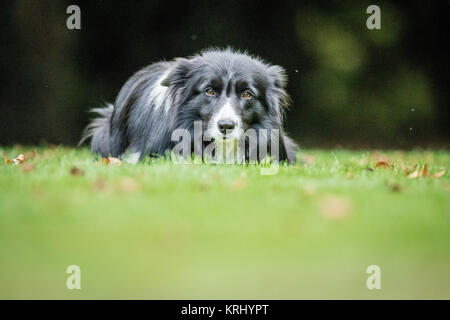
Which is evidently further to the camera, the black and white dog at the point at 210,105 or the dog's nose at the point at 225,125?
the black and white dog at the point at 210,105

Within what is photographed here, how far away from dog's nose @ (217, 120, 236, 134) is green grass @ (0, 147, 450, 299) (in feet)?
4.18

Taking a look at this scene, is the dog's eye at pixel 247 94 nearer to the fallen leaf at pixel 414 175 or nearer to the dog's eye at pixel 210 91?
the dog's eye at pixel 210 91

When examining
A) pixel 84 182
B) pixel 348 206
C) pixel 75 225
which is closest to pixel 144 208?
pixel 75 225

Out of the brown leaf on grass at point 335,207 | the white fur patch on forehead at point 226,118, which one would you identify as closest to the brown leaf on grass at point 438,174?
the brown leaf on grass at point 335,207

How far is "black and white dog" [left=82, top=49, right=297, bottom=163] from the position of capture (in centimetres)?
436

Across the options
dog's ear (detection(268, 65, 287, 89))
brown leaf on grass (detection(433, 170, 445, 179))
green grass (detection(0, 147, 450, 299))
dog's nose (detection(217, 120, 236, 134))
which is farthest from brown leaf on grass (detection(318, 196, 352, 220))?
dog's ear (detection(268, 65, 287, 89))

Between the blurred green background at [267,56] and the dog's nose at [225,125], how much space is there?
155 inches

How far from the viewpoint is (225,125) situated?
418cm

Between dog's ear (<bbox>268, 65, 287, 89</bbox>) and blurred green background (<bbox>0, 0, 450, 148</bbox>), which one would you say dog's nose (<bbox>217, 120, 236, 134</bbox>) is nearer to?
dog's ear (<bbox>268, 65, 287, 89</bbox>)

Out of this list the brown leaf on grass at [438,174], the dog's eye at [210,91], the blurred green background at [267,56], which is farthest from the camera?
the blurred green background at [267,56]

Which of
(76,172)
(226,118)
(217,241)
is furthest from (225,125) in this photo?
(217,241)

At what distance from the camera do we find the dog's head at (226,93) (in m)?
4.29

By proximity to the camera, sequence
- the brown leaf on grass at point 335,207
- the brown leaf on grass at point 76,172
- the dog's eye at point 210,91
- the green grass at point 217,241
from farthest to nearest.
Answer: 1. the dog's eye at point 210,91
2. the brown leaf on grass at point 76,172
3. the brown leaf on grass at point 335,207
4. the green grass at point 217,241

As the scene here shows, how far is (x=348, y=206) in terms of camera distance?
2688 mm
